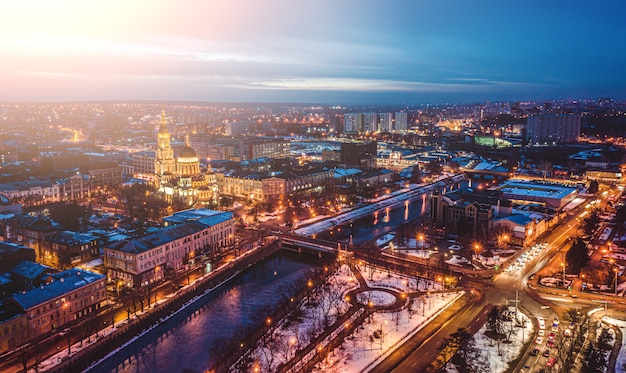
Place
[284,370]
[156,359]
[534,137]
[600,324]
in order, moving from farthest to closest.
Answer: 1. [534,137]
2. [600,324]
3. [156,359]
4. [284,370]

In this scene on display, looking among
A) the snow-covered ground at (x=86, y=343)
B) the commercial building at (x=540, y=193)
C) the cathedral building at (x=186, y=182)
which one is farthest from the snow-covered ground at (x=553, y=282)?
the cathedral building at (x=186, y=182)

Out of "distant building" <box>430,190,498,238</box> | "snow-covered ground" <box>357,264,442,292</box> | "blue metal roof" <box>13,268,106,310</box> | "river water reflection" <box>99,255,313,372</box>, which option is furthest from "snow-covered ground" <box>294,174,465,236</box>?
"blue metal roof" <box>13,268,106,310</box>

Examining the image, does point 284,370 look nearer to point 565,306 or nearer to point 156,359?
point 156,359

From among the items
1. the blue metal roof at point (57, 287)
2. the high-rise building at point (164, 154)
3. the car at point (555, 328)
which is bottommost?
the car at point (555, 328)

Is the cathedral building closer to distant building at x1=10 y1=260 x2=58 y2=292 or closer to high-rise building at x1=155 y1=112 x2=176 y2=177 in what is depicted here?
high-rise building at x1=155 y1=112 x2=176 y2=177

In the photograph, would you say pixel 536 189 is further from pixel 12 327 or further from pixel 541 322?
pixel 12 327

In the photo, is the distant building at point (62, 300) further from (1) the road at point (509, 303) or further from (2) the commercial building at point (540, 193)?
(2) the commercial building at point (540, 193)

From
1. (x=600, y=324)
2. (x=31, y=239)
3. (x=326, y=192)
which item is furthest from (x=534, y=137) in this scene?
(x=31, y=239)
